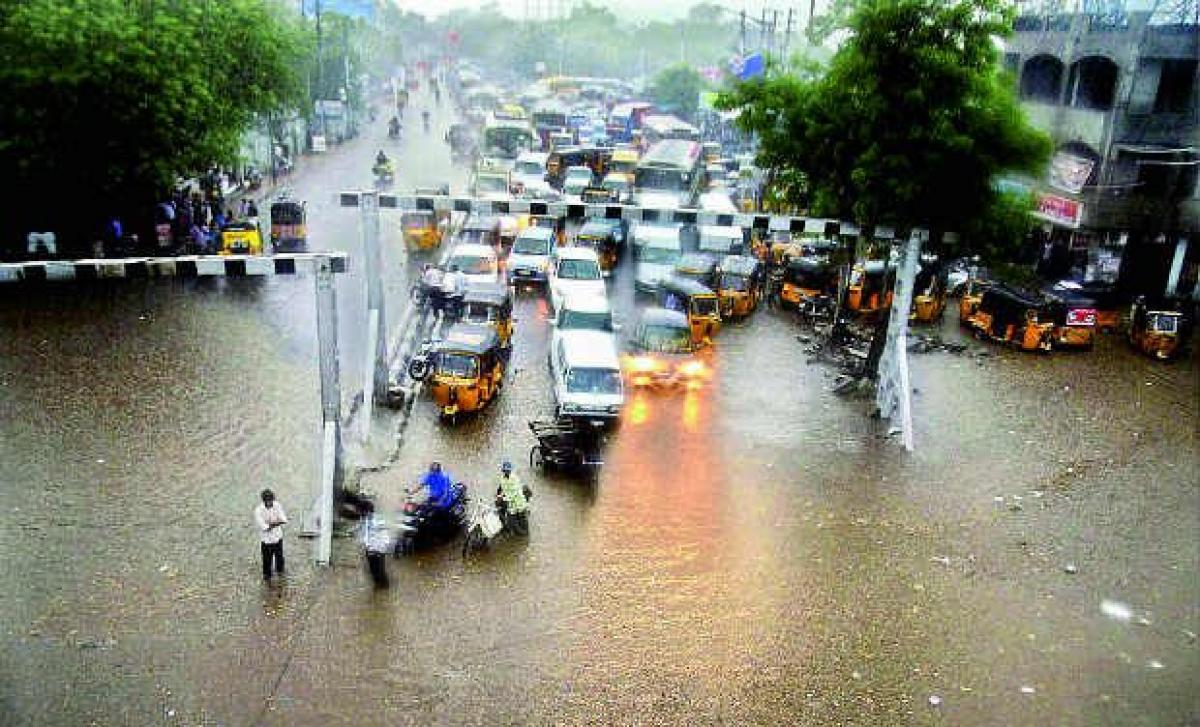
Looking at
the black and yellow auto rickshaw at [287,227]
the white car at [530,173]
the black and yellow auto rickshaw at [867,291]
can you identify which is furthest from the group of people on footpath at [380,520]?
the white car at [530,173]

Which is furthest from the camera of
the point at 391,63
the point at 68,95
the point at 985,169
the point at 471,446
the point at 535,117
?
the point at 391,63

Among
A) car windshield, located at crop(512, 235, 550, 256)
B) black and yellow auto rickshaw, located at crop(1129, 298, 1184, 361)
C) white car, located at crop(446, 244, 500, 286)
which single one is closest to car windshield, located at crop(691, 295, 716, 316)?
white car, located at crop(446, 244, 500, 286)

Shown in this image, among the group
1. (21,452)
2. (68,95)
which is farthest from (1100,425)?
(68,95)

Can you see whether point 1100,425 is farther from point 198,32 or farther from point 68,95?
point 198,32

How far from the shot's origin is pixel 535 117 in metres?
57.5

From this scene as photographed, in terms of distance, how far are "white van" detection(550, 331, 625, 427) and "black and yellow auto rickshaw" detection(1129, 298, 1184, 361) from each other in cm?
1409

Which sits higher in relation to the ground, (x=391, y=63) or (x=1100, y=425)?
(x=391, y=63)

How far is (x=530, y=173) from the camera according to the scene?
40.0m

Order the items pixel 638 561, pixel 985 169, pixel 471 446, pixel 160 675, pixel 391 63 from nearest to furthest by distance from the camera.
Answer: pixel 160 675
pixel 638 561
pixel 471 446
pixel 985 169
pixel 391 63

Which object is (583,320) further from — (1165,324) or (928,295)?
(1165,324)

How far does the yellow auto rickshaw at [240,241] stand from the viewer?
27.4m

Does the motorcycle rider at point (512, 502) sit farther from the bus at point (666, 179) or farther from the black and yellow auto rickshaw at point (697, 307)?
the bus at point (666, 179)

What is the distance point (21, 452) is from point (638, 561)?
983 centimetres

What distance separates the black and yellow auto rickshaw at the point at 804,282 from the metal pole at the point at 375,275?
12523mm
